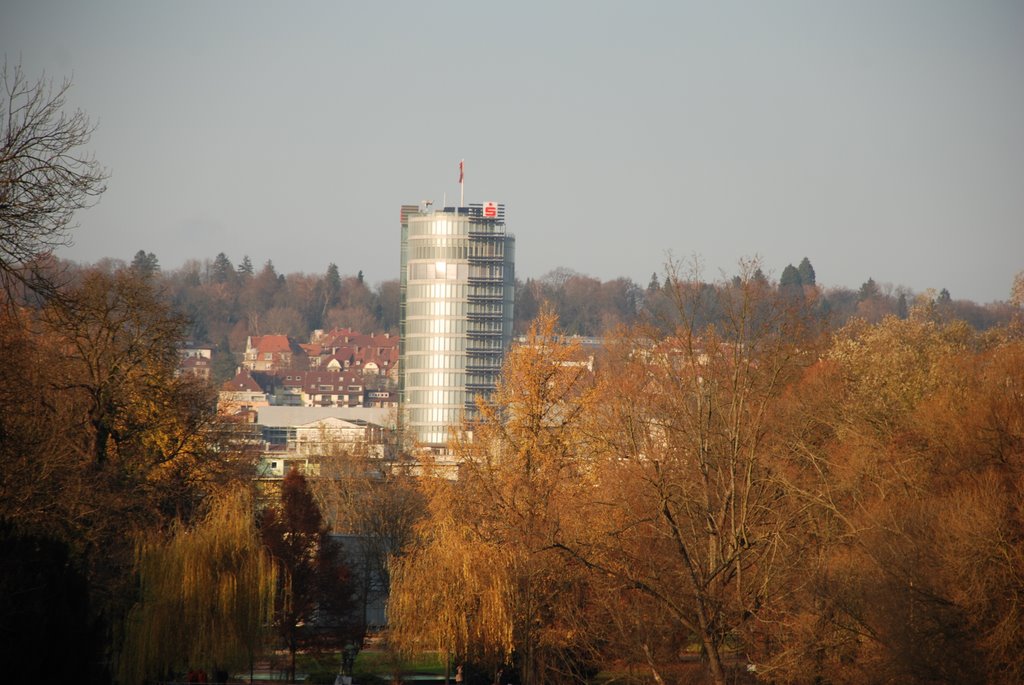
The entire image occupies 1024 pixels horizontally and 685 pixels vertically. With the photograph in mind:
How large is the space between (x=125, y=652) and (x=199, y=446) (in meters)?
11.1

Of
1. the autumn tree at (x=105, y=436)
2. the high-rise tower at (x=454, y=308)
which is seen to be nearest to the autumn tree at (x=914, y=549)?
the autumn tree at (x=105, y=436)

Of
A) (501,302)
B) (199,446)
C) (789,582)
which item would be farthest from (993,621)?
(501,302)

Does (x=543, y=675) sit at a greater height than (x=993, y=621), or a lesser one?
lesser

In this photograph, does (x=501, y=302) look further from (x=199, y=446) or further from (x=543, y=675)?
(x=543, y=675)

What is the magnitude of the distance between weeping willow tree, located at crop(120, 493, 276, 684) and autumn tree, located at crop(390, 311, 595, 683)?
374cm

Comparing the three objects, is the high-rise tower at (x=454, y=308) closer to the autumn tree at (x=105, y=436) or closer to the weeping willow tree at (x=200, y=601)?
the autumn tree at (x=105, y=436)

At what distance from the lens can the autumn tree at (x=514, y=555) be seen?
32.9 metres

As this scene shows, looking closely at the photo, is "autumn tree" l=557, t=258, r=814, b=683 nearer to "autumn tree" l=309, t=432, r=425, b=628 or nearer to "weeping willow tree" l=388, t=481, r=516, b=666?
"weeping willow tree" l=388, t=481, r=516, b=666

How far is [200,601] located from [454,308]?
390ft

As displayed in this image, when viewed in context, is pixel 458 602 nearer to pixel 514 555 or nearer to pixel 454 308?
pixel 514 555

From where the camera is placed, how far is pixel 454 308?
15112cm

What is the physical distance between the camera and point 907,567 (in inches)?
1116

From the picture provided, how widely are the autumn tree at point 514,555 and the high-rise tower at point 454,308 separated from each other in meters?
112

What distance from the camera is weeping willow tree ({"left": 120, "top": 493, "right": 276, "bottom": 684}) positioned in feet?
105
